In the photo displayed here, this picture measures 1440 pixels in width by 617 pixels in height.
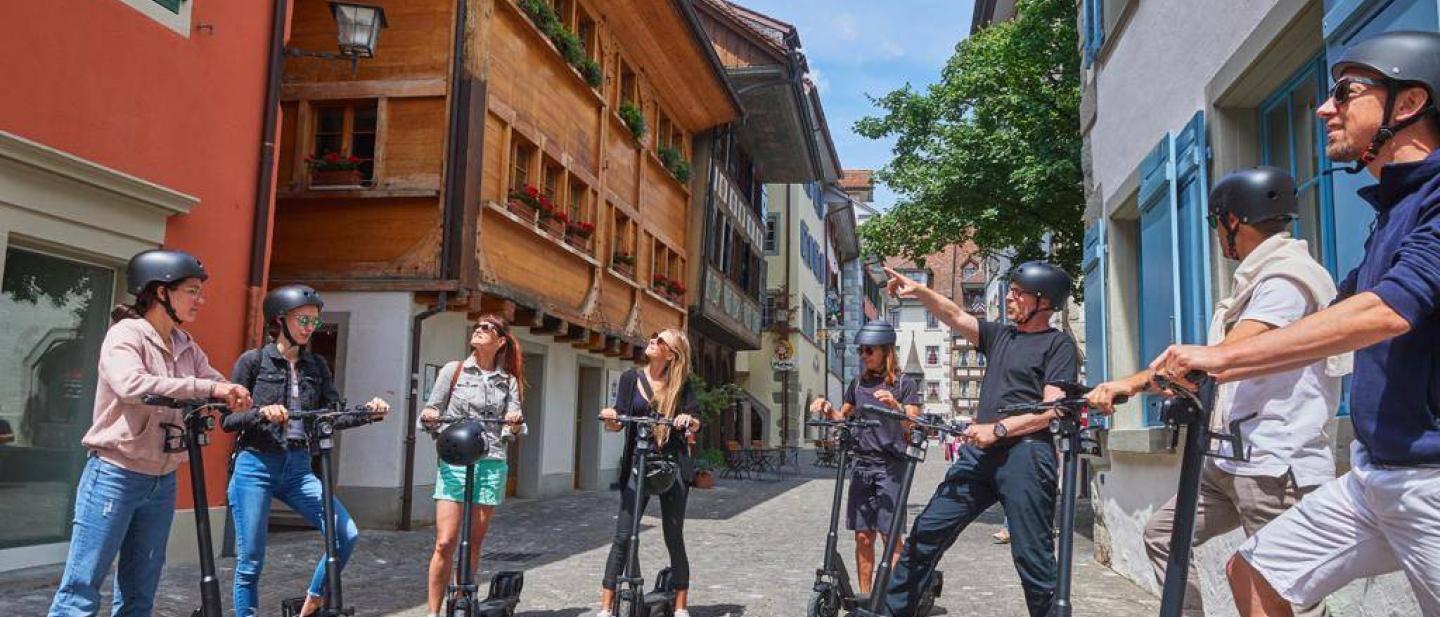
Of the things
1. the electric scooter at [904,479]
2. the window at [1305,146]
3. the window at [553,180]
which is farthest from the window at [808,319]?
the electric scooter at [904,479]

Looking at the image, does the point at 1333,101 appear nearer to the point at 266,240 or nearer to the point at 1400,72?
the point at 1400,72

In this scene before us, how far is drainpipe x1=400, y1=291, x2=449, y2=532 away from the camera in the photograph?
12.1 metres

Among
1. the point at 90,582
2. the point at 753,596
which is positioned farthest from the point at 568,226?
the point at 90,582

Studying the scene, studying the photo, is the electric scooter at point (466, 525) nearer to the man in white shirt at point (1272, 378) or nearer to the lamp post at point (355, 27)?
the man in white shirt at point (1272, 378)

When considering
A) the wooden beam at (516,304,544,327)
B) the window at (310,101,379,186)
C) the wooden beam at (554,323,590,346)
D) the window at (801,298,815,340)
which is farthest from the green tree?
the window at (801,298,815,340)

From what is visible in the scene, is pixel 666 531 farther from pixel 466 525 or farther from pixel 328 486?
pixel 328 486

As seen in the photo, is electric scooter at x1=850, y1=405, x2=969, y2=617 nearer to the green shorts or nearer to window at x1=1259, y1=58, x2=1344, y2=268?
window at x1=1259, y1=58, x2=1344, y2=268

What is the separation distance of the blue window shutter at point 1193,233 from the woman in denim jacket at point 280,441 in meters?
4.64

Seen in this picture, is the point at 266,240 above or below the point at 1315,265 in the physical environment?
above

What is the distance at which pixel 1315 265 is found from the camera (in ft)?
11.5

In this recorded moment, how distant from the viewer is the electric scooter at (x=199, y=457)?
402 cm

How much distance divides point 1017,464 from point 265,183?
24.6ft

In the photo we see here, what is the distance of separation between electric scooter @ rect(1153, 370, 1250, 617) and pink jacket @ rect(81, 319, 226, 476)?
3.31 metres

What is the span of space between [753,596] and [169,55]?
20.1 ft
